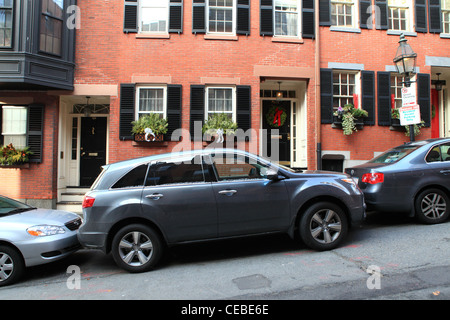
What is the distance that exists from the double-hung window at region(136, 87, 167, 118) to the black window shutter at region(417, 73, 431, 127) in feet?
28.8

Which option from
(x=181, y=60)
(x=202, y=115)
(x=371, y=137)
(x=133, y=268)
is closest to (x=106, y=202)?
(x=133, y=268)

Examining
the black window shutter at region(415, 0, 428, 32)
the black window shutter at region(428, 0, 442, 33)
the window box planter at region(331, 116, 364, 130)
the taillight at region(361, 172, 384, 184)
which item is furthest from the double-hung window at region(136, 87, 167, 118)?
the black window shutter at region(428, 0, 442, 33)

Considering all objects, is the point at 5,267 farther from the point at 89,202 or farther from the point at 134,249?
the point at 134,249

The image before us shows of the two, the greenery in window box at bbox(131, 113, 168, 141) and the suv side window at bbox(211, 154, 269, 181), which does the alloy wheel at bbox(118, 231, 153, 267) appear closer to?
the suv side window at bbox(211, 154, 269, 181)

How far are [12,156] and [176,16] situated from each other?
671 cm

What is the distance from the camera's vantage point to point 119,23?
985 cm

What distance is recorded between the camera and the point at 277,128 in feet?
36.4

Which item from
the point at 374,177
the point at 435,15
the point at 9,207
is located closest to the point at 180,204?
the point at 9,207

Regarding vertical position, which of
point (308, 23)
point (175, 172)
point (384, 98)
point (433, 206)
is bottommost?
point (433, 206)

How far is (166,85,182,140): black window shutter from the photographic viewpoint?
9617 millimetres

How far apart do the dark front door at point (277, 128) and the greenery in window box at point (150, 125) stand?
3.74m

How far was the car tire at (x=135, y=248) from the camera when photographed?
15.1ft

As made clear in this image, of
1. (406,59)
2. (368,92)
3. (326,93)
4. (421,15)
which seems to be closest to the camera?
(406,59)
